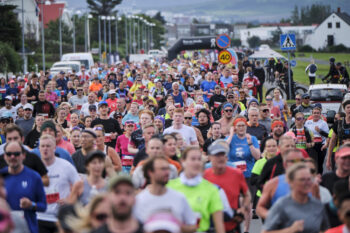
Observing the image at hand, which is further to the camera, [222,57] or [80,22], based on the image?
[80,22]

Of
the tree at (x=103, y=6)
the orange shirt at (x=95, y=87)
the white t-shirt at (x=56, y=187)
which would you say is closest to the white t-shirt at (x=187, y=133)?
the white t-shirt at (x=56, y=187)

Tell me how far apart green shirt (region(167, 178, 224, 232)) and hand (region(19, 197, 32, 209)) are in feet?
5.64

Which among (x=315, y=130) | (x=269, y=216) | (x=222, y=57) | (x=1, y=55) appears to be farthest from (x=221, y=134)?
→ (x=1, y=55)

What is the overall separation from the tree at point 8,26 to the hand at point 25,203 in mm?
51254

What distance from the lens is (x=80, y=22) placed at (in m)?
119

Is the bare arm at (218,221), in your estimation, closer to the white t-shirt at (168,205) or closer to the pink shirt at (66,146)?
the white t-shirt at (168,205)

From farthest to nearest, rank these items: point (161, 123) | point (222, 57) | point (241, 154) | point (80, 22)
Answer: point (80, 22) < point (222, 57) < point (161, 123) < point (241, 154)

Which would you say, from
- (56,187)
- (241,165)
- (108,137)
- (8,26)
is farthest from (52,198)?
(8,26)

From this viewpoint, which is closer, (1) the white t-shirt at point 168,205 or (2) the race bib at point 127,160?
(1) the white t-shirt at point 168,205

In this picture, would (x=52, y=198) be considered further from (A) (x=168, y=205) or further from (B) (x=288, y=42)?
(B) (x=288, y=42)

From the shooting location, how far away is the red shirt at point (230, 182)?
8125 millimetres

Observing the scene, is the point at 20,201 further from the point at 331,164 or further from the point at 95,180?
the point at 331,164

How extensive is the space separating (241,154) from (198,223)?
4.02 m

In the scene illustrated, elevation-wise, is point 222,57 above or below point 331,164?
above
